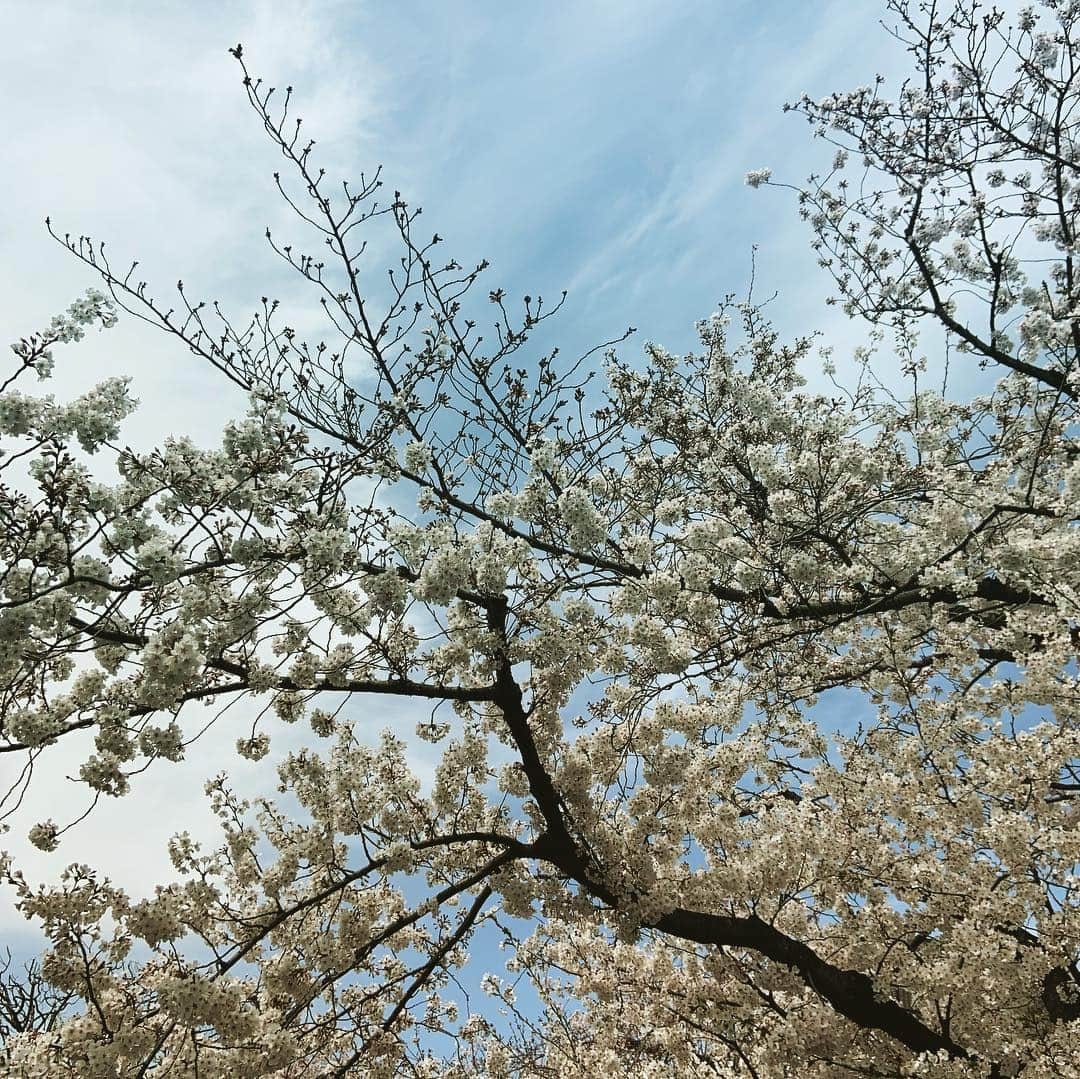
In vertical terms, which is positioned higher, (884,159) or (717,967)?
(884,159)

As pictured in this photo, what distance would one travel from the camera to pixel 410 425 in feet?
22.3

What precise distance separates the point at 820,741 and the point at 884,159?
279 inches

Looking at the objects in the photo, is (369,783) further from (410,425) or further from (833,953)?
(833,953)

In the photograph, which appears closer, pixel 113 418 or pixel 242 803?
pixel 113 418

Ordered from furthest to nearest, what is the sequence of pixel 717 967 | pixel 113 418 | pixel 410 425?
pixel 717 967 < pixel 410 425 < pixel 113 418

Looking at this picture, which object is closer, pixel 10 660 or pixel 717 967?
pixel 10 660

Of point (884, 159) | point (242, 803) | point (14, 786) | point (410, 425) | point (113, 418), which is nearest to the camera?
point (113, 418)

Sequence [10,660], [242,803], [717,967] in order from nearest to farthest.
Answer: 1. [10,660]
2. [242,803]
3. [717,967]

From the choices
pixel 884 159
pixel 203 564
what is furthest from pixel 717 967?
pixel 884 159

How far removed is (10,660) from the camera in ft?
14.5

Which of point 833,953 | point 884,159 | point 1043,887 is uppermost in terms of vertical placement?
point 884,159

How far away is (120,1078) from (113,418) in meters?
4.65

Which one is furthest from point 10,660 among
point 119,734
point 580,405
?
point 580,405

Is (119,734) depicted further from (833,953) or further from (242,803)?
(833,953)
